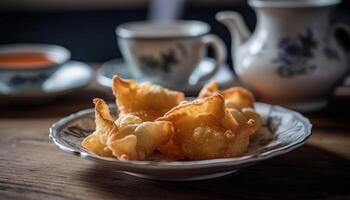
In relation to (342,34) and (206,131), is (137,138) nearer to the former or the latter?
(206,131)

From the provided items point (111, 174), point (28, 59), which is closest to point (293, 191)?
point (111, 174)

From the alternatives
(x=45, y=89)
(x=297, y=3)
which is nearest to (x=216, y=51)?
(x=297, y=3)

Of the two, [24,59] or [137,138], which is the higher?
[137,138]

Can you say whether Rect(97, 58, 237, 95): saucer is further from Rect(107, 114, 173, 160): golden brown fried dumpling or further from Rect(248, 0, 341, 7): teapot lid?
Rect(107, 114, 173, 160): golden brown fried dumpling

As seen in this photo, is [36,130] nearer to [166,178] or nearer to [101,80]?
[101,80]

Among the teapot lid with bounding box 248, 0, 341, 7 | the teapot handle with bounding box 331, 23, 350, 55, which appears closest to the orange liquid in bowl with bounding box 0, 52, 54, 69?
the teapot lid with bounding box 248, 0, 341, 7

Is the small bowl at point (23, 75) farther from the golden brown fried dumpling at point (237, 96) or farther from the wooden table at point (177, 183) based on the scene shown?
the golden brown fried dumpling at point (237, 96)
